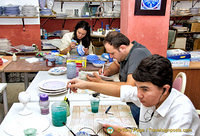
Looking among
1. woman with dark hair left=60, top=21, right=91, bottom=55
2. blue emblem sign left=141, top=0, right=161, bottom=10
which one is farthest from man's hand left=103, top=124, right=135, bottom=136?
blue emblem sign left=141, top=0, right=161, bottom=10

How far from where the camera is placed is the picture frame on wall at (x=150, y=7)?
332 centimetres

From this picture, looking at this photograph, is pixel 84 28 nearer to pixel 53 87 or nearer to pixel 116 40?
pixel 116 40

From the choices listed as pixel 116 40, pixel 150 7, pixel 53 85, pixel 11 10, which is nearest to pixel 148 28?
pixel 150 7

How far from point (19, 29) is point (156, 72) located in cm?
427

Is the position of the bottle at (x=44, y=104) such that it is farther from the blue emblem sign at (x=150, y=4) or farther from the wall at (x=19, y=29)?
the wall at (x=19, y=29)

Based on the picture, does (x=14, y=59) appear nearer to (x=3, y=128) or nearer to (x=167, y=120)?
(x=3, y=128)

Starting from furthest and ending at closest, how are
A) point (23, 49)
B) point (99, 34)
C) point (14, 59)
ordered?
point (99, 34), point (23, 49), point (14, 59)

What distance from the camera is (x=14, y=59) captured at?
3119 millimetres

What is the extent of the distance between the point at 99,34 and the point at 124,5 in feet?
5.63

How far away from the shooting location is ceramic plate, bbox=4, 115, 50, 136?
137cm

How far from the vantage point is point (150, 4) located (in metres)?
3.34

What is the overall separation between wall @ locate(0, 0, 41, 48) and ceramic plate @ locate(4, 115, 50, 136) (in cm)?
355

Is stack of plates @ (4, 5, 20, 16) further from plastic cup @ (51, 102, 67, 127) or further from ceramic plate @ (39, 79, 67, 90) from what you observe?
plastic cup @ (51, 102, 67, 127)

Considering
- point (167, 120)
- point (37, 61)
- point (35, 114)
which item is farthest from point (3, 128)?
point (37, 61)
